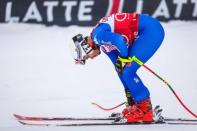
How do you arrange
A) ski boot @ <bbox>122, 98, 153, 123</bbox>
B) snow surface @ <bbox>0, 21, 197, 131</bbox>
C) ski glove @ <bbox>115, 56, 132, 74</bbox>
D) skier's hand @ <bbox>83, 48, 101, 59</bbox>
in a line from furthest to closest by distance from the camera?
snow surface @ <bbox>0, 21, 197, 131</bbox> < skier's hand @ <bbox>83, 48, 101, 59</bbox> < ski boot @ <bbox>122, 98, 153, 123</bbox> < ski glove @ <bbox>115, 56, 132, 74</bbox>

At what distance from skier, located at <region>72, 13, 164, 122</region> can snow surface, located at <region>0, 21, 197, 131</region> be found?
30cm

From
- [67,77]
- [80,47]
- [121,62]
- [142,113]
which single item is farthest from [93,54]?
[67,77]

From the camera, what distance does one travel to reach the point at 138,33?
551cm

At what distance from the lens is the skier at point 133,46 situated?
17.5 ft

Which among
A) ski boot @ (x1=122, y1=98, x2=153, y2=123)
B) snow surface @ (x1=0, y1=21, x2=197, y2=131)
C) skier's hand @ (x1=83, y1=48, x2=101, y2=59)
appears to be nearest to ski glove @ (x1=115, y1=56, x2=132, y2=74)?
skier's hand @ (x1=83, y1=48, x2=101, y2=59)

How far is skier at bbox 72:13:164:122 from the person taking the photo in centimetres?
535

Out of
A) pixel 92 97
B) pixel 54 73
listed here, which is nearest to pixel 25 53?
pixel 54 73

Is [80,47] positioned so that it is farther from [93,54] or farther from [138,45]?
[138,45]

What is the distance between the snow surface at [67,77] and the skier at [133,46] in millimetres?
305

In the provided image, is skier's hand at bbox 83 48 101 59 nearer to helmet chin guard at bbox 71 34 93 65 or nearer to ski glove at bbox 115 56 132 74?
helmet chin guard at bbox 71 34 93 65

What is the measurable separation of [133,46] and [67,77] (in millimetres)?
2724

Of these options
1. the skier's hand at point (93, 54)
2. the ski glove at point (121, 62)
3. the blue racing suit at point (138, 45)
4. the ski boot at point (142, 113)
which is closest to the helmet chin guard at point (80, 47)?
the skier's hand at point (93, 54)

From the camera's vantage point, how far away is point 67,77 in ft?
26.3

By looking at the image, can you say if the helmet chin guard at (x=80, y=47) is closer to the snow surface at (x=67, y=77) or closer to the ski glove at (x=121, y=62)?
the ski glove at (x=121, y=62)
